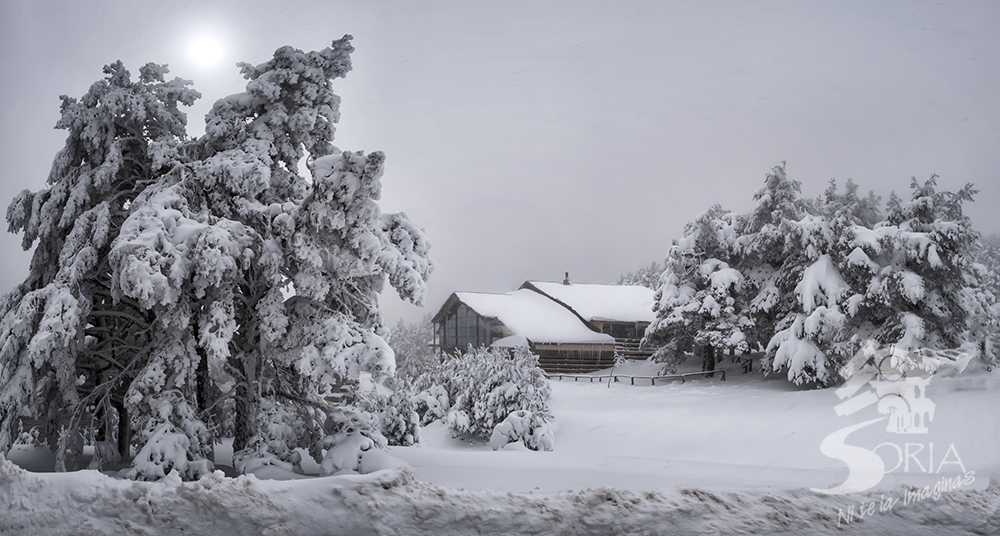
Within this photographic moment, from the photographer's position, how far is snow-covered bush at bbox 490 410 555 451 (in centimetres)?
1430

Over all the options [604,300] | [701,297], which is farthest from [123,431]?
[604,300]

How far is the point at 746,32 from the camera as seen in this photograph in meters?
15.0

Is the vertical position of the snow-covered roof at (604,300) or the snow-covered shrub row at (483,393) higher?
the snow-covered roof at (604,300)

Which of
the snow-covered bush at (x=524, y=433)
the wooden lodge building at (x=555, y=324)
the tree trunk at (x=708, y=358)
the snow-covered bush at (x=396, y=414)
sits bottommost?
the snow-covered bush at (x=524, y=433)

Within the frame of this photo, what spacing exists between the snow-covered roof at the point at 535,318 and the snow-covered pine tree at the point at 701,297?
12.8 feet

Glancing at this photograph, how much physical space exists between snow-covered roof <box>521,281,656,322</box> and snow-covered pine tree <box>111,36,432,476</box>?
18.6 m

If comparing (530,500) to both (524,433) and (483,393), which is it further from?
(483,393)

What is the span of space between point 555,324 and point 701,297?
7.01 meters

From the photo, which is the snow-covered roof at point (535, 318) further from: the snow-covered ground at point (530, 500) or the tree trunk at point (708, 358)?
the snow-covered ground at point (530, 500)

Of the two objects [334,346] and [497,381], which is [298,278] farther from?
[497,381]

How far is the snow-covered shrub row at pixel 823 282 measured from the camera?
14.8 metres

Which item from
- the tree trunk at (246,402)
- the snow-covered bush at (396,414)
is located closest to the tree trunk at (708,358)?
the snow-covered bush at (396,414)

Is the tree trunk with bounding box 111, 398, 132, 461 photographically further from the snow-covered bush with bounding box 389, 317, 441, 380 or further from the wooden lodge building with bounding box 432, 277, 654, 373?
the snow-covered bush with bounding box 389, 317, 441, 380

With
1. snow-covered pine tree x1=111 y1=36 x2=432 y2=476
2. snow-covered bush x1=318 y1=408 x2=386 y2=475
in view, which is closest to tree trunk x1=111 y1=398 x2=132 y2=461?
snow-covered pine tree x1=111 y1=36 x2=432 y2=476
